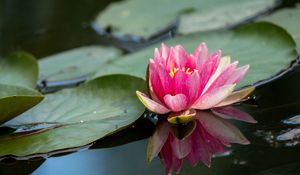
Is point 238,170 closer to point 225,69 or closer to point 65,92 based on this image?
point 225,69

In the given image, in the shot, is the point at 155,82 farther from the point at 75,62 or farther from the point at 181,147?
the point at 75,62

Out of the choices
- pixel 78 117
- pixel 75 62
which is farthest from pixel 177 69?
pixel 75 62

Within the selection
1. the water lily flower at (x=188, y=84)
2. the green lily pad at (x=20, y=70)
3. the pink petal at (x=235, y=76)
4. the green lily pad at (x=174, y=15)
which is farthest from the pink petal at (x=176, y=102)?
the green lily pad at (x=174, y=15)

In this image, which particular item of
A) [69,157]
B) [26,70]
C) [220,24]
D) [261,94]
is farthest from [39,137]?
[220,24]

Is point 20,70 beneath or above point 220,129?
above

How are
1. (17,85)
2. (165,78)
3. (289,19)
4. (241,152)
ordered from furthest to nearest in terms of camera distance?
(289,19) → (17,85) → (165,78) → (241,152)
